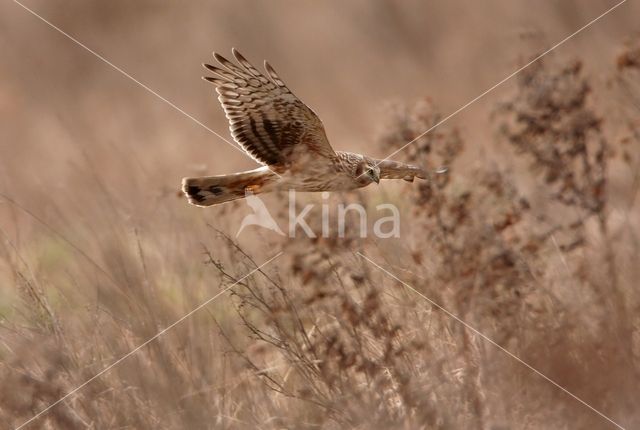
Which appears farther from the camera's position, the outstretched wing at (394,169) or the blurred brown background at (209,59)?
the blurred brown background at (209,59)

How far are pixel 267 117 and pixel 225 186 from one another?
54 cm

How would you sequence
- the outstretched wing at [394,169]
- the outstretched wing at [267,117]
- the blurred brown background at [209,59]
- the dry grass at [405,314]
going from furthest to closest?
the blurred brown background at [209,59]
the outstretched wing at [394,169]
the outstretched wing at [267,117]
the dry grass at [405,314]

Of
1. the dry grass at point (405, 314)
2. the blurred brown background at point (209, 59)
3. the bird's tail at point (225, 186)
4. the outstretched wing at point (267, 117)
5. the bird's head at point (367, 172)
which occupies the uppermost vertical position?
the blurred brown background at point (209, 59)

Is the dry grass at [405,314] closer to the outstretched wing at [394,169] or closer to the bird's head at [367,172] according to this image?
the bird's head at [367,172]

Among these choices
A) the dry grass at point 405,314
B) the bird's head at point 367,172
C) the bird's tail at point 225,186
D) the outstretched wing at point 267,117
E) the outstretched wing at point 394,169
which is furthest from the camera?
the outstretched wing at point 394,169

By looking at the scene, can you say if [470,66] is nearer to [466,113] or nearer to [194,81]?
[466,113]

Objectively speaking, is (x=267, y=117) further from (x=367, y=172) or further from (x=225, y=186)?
(x=367, y=172)

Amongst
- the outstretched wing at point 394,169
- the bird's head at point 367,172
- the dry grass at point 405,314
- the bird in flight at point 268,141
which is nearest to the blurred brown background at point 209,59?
the outstretched wing at point 394,169

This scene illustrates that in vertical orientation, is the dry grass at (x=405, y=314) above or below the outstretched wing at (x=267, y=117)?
below

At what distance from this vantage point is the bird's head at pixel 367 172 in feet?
24.5

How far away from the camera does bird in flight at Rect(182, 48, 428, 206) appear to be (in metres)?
7.11

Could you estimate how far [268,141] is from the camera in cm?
740

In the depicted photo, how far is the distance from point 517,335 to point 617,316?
18.6 inches

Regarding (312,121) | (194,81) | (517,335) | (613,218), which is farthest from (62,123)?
(194,81)
